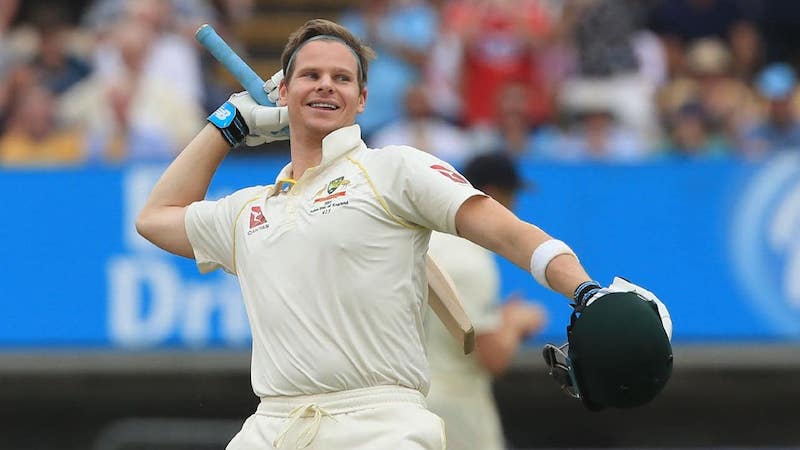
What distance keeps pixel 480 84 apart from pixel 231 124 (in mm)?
7383

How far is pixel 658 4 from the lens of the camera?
46.5 ft

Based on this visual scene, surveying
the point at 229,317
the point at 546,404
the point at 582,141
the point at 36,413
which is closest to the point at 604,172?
the point at 582,141

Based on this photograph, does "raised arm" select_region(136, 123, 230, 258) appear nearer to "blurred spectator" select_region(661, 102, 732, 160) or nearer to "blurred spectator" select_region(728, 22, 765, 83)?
"blurred spectator" select_region(661, 102, 732, 160)

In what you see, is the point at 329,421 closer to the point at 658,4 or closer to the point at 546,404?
the point at 546,404

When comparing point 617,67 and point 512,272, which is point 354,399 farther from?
point 617,67

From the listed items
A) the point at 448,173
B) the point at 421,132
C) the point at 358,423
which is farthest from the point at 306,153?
the point at 421,132

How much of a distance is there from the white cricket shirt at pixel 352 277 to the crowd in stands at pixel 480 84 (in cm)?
694

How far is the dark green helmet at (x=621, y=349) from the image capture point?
14.2 ft

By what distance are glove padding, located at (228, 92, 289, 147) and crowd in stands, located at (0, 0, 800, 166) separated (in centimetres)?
629

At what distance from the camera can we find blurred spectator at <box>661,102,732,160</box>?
503 inches

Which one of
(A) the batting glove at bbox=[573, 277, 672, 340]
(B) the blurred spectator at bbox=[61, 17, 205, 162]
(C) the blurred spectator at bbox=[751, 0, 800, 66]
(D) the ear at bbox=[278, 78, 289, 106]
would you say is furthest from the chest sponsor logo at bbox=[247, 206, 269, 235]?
(C) the blurred spectator at bbox=[751, 0, 800, 66]

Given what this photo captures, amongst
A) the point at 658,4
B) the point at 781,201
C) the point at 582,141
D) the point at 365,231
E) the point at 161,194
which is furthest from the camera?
the point at 658,4

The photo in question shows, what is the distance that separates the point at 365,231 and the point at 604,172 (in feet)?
23.2

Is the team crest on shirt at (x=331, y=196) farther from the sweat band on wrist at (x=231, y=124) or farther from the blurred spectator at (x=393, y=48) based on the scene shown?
the blurred spectator at (x=393, y=48)
